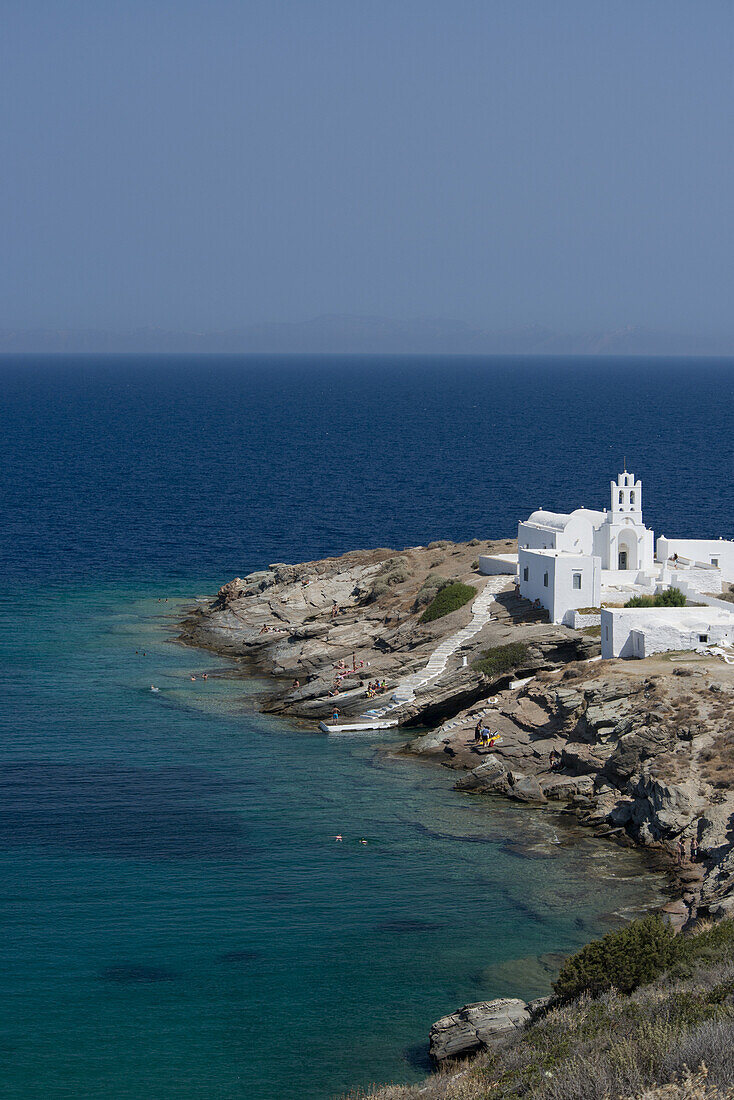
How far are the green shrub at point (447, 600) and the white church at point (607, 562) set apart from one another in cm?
291

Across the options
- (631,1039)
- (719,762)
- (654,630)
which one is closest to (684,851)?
(719,762)

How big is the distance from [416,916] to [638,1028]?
16877 millimetres

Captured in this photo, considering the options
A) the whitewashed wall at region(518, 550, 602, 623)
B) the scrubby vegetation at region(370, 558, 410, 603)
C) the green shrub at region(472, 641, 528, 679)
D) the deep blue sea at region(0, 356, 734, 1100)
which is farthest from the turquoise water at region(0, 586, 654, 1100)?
the scrubby vegetation at region(370, 558, 410, 603)

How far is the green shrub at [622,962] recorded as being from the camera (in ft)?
97.2

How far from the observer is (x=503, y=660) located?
58281 millimetres

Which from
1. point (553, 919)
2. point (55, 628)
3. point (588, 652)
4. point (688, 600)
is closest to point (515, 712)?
point (588, 652)

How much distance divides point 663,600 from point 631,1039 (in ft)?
134

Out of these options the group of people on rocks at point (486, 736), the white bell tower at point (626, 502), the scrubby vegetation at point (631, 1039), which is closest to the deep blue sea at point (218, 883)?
the group of people on rocks at point (486, 736)

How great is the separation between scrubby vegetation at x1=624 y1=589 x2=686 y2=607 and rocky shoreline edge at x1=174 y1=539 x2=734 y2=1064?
11.1 feet

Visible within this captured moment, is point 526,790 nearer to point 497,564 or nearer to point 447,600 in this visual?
point 447,600

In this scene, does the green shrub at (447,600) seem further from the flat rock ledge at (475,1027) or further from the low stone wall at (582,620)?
the flat rock ledge at (475,1027)

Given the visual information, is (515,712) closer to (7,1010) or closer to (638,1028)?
(7,1010)

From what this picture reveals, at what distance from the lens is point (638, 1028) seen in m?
22.2

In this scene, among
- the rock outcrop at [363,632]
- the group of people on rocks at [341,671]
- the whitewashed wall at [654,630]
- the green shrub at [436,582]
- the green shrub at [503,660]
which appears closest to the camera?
the whitewashed wall at [654,630]
